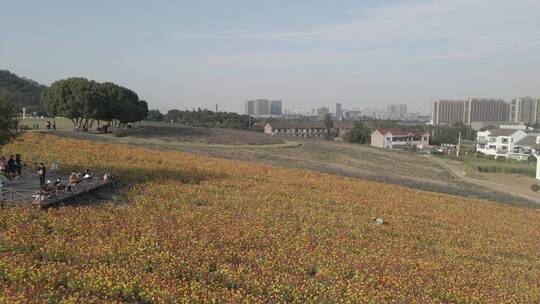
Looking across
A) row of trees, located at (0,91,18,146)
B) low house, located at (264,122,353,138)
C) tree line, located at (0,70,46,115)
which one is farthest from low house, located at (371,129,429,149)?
row of trees, located at (0,91,18,146)

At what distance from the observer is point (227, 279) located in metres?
13.0

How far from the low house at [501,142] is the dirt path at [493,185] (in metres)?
Result: 48.9

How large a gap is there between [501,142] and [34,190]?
13485 cm

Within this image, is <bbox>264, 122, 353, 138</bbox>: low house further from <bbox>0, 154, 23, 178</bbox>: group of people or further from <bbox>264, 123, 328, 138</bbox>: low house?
<bbox>0, 154, 23, 178</bbox>: group of people

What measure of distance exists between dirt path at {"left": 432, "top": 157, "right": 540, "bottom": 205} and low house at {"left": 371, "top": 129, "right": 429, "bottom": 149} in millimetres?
47245

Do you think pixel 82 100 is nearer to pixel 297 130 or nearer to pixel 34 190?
pixel 34 190

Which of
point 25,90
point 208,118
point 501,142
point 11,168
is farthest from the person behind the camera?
point 208,118

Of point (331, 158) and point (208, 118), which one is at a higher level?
point (208, 118)

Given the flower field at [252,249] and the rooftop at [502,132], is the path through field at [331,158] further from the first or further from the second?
the rooftop at [502,132]

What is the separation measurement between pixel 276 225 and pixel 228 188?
29.0 ft

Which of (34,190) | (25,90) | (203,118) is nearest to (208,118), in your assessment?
(203,118)

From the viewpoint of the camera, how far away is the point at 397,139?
144 meters

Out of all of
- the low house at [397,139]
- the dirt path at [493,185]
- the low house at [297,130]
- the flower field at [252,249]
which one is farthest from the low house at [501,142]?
the flower field at [252,249]

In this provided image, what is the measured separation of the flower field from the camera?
468 inches
